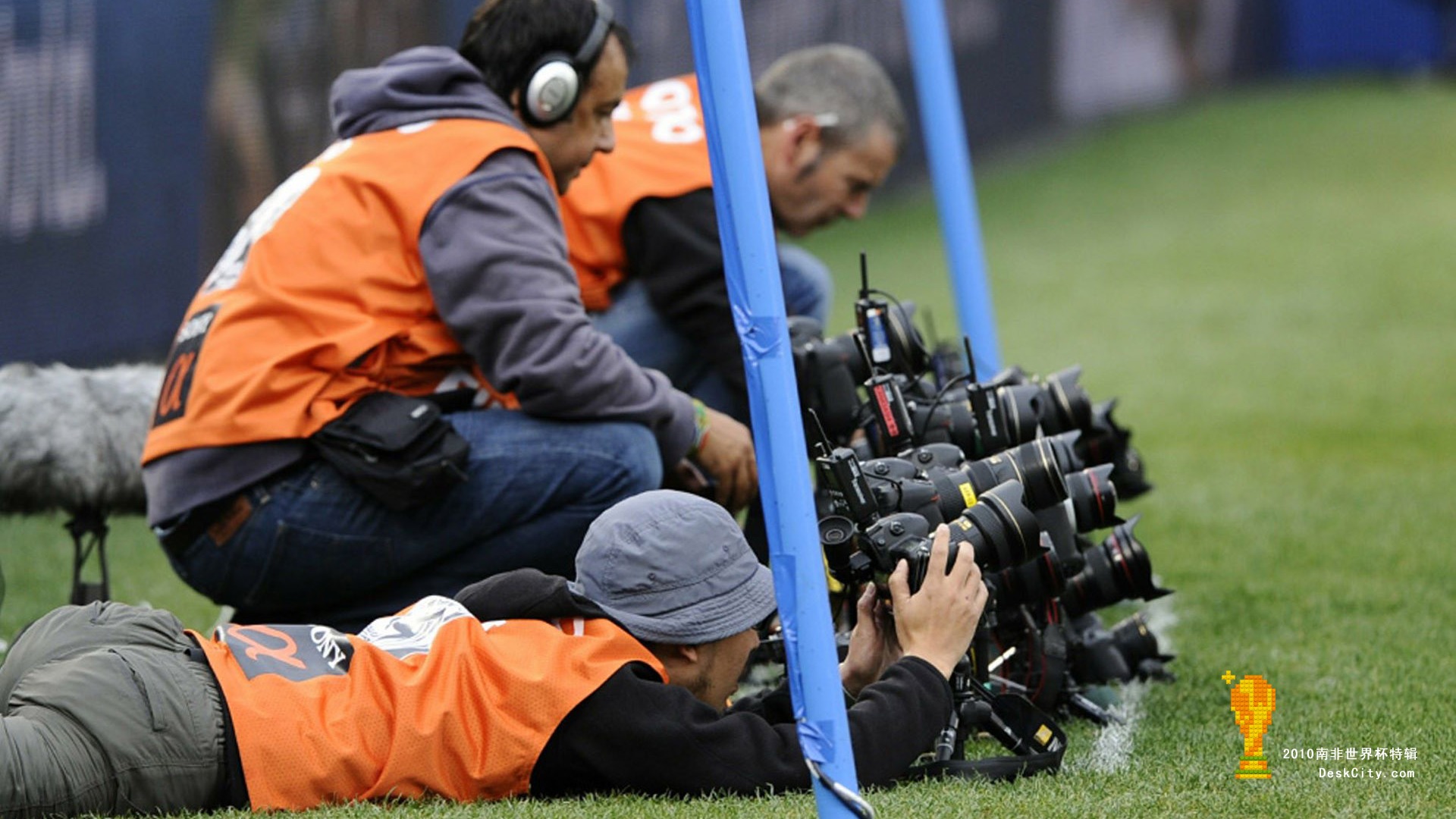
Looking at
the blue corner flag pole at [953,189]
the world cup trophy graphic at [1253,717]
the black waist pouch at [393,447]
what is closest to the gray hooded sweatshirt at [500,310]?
the black waist pouch at [393,447]

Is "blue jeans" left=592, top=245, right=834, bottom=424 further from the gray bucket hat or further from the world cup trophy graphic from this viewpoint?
the gray bucket hat

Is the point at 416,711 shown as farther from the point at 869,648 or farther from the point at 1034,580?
the point at 1034,580

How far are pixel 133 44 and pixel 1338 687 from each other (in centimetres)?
613

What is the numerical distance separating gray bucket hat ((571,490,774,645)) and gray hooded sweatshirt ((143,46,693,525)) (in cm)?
80

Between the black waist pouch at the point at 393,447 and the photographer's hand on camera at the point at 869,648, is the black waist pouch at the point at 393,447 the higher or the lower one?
the higher one

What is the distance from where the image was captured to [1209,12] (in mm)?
18109

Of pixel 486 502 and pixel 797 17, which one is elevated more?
pixel 797 17

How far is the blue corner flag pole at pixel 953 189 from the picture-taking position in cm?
520

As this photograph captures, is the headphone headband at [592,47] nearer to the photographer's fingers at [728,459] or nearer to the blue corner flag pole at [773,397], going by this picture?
the photographer's fingers at [728,459]

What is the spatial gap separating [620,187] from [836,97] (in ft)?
2.27

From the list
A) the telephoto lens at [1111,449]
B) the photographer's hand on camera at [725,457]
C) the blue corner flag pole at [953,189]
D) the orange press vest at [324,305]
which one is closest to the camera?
the orange press vest at [324,305]

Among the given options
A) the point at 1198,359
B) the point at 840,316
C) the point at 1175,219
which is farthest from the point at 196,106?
the point at 1175,219

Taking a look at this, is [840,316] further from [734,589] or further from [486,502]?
[734,589]

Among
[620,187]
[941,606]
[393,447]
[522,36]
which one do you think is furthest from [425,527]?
[941,606]
